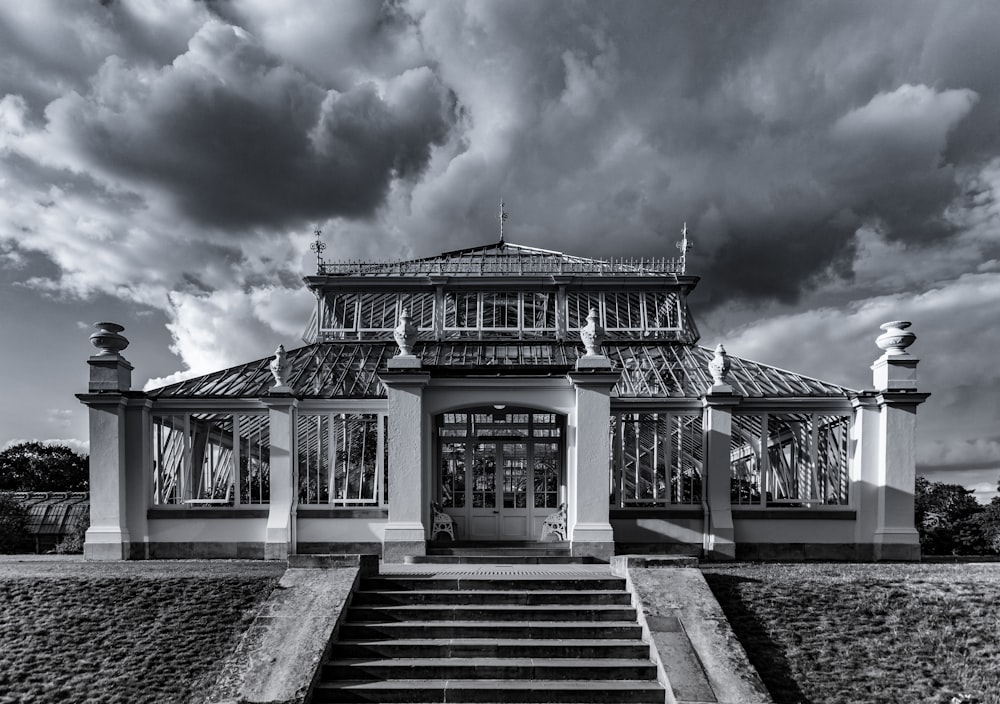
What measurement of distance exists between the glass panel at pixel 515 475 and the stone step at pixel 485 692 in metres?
7.69

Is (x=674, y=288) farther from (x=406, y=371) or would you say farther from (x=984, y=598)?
(x=984, y=598)

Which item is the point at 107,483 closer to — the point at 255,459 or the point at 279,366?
the point at 279,366

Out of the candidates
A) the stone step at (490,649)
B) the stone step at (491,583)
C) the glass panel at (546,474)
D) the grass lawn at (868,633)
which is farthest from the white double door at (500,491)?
the stone step at (490,649)

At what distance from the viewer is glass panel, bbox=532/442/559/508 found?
15.9 m

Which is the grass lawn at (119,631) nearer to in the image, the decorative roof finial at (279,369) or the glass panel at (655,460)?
the decorative roof finial at (279,369)

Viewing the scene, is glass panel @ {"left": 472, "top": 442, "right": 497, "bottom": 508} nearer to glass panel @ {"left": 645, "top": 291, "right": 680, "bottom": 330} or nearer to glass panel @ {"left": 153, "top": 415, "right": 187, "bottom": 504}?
glass panel @ {"left": 153, "top": 415, "right": 187, "bottom": 504}

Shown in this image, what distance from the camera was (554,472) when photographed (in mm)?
16062

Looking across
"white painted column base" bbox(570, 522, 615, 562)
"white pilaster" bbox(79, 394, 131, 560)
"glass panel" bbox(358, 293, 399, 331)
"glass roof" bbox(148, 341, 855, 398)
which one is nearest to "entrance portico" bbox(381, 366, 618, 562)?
"white painted column base" bbox(570, 522, 615, 562)

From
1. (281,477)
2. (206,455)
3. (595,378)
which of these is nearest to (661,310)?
(595,378)

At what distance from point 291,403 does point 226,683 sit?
7970mm

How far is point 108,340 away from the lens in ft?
50.8

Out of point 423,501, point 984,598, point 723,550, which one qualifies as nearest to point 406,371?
point 423,501

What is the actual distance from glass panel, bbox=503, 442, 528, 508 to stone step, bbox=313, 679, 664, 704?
769 centimetres

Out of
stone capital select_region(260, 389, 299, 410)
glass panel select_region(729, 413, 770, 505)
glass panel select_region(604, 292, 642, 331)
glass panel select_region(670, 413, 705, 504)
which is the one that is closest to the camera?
stone capital select_region(260, 389, 299, 410)
